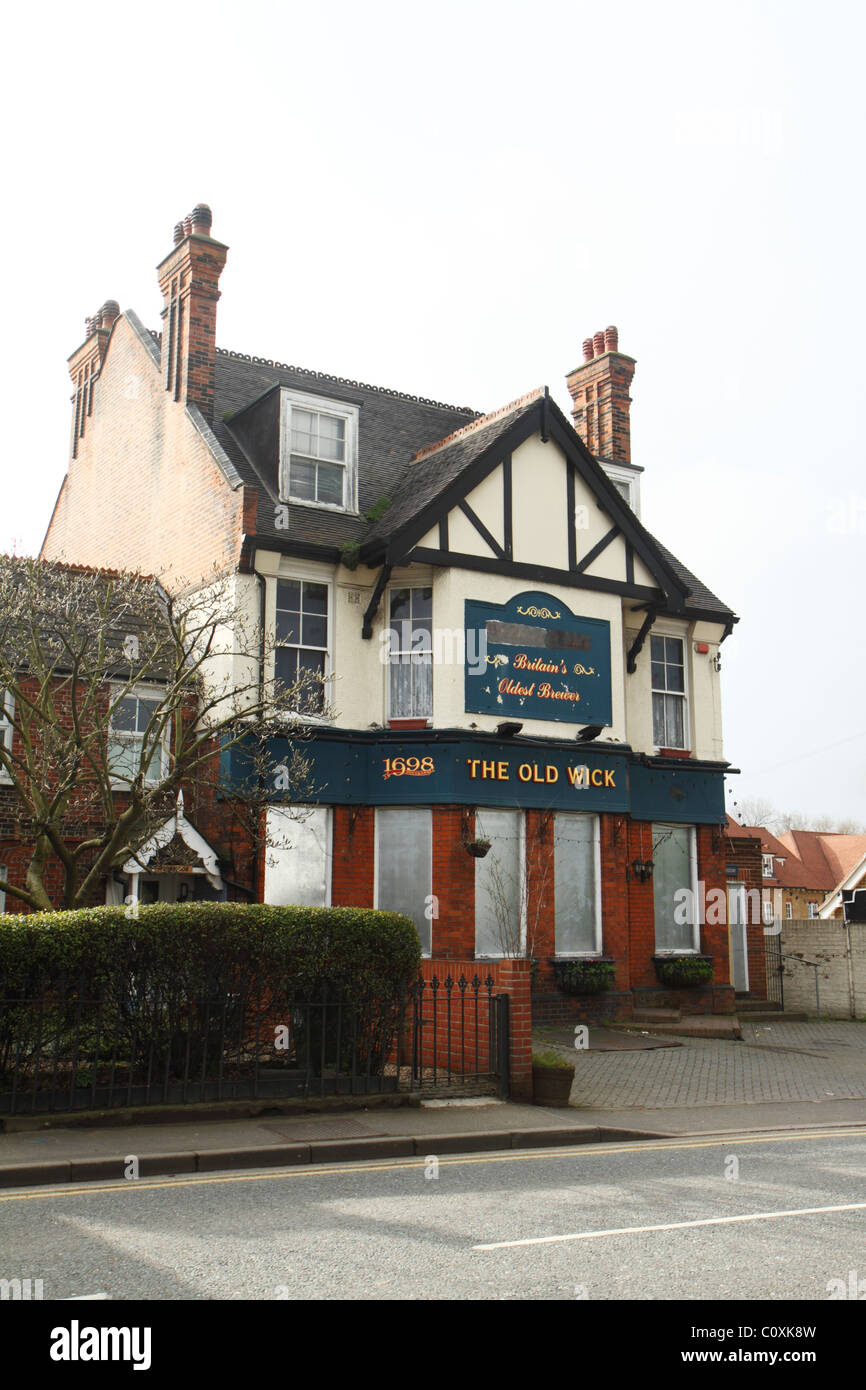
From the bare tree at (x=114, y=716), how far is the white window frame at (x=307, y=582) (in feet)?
0.85

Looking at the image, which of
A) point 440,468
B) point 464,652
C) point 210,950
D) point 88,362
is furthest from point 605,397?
point 210,950

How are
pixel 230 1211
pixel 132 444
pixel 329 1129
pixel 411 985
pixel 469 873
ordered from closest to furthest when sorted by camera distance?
pixel 230 1211 → pixel 329 1129 → pixel 411 985 → pixel 469 873 → pixel 132 444

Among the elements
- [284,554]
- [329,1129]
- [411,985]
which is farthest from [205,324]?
[329,1129]

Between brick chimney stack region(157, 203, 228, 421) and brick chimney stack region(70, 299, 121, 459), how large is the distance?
472 cm

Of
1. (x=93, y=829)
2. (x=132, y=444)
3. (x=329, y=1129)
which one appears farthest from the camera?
(x=132, y=444)

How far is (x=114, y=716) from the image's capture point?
17766 millimetres

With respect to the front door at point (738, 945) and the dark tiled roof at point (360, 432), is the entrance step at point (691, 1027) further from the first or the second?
the dark tiled roof at point (360, 432)

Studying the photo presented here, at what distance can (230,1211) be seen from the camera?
7527mm

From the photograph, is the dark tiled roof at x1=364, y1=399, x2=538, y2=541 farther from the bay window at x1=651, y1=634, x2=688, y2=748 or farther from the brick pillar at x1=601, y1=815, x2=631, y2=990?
the brick pillar at x1=601, y1=815, x2=631, y2=990

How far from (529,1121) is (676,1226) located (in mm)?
4196

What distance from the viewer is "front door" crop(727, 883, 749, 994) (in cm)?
2323

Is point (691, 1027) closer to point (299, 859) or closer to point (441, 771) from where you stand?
point (441, 771)
